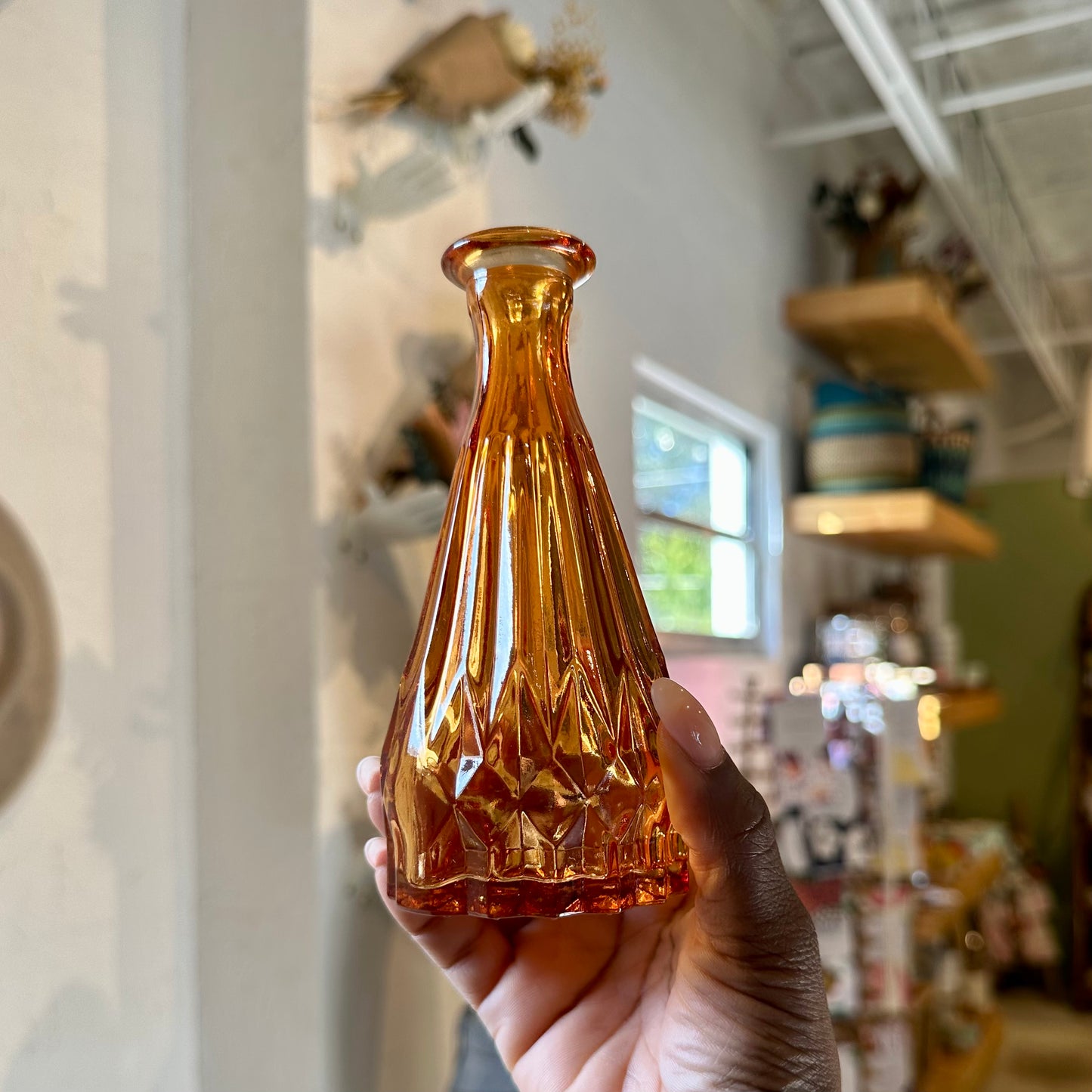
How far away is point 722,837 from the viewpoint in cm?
54

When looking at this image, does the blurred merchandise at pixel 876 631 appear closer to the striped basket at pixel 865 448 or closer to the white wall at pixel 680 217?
the white wall at pixel 680 217

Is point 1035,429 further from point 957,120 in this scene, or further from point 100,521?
point 100,521

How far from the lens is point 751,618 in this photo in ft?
8.46

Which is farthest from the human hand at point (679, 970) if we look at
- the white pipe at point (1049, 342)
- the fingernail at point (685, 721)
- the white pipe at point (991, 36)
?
the white pipe at point (1049, 342)

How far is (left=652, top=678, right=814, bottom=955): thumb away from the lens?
0.50 meters

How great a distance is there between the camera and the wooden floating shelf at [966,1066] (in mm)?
2934

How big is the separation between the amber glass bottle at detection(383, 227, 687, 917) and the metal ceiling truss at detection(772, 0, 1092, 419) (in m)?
1.30

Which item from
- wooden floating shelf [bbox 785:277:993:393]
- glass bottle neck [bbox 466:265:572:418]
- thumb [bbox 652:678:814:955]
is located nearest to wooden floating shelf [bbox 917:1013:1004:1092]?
wooden floating shelf [bbox 785:277:993:393]

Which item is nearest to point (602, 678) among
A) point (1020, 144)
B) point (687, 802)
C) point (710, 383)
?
point (687, 802)

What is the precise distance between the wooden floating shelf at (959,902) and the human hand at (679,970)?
6.61 ft

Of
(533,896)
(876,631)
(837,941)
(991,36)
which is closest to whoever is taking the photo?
(533,896)

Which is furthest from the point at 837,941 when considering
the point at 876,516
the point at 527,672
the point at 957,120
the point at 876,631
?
the point at 957,120

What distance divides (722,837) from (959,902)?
2.71m

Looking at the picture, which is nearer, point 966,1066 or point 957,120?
point 957,120
